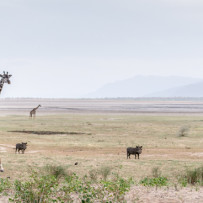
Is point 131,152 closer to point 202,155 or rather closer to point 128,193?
point 202,155

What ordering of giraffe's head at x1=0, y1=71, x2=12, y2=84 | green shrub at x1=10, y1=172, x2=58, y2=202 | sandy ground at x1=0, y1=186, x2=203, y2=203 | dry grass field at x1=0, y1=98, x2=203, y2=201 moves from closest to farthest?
green shrub at x1=10, y1=172, x2=58, y2=202 < sandy ground at x1=0, y1=186, x2=203, y2=203 < giraffe's head at x1=0, y1=71, x2=12, y2=84 < dry grass field at x1=0, y1=98, x2=203, y2=201

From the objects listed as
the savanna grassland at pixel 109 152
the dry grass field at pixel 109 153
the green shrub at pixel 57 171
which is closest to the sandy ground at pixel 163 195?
the dry grass field at pixel 109 153

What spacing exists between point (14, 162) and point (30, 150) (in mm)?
8523

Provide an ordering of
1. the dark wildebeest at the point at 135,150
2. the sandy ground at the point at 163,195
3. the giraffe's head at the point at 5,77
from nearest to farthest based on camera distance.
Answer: the sandy ground at the point at 163,195
the giraffe's head at the point at 5,77
the dark wildebeest at the point at 135,150

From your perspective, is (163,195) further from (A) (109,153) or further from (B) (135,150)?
(A) (109,153)

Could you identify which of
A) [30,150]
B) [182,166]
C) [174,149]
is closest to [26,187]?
[182,166]

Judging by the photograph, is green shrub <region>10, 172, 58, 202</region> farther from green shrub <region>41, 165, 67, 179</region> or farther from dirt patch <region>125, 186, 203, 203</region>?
green shrub <region>41, 165, 67, 179</region>

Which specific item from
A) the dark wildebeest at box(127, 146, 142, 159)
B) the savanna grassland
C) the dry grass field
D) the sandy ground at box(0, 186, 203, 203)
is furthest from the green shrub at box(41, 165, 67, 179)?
the dark wildebeest at box(127, 146, 142, 159)

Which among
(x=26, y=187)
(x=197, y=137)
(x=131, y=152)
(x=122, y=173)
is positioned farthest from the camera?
(x=197, y=137)

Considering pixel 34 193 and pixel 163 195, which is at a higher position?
pixel 34 193

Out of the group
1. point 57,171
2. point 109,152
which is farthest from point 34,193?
point 109,152

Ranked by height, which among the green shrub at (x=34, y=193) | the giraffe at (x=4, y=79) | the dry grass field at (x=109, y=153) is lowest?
the dry grass field at (x=109, y=153)

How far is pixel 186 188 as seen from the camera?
510 inches

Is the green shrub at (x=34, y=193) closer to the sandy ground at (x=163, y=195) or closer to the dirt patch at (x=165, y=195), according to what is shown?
the sandy ground at (x=163, y=195)
